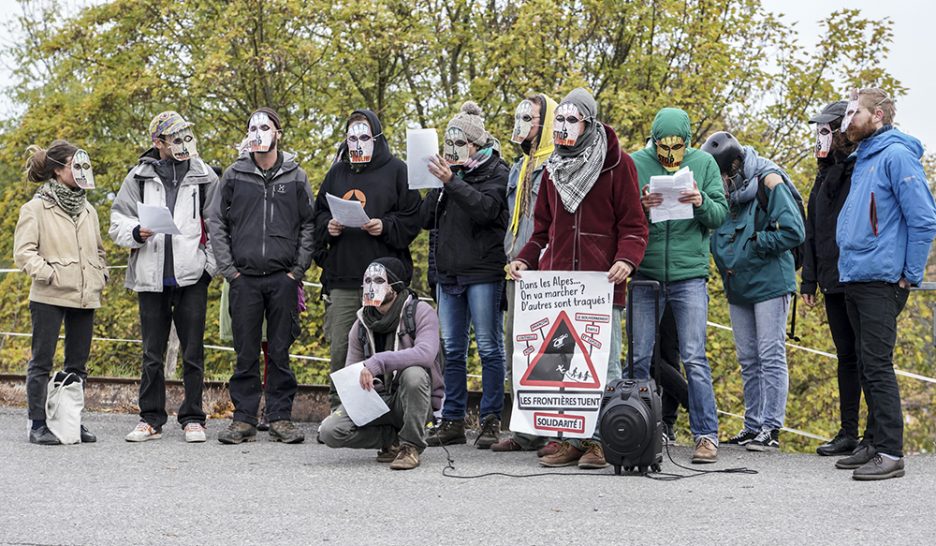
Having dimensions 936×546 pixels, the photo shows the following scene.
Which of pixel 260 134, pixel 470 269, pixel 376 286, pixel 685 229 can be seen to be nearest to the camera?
pixel 376 286

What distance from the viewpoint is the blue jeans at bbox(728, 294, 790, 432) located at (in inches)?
338

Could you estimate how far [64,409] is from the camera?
9008mm

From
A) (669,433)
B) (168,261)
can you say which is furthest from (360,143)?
(669,433)

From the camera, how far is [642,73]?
57.6 ft

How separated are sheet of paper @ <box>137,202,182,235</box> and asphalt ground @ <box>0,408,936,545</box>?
1.68 meters

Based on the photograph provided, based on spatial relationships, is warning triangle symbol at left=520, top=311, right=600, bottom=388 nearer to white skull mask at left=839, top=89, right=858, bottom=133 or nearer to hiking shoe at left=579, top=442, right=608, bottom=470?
hiking shoe at left=579, top=442, right=608, bottom=470

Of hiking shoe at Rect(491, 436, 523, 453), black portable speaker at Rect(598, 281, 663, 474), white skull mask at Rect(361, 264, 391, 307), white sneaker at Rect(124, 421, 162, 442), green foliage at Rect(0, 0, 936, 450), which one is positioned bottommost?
white sneaker at Rect(124, 421, 162, 442)

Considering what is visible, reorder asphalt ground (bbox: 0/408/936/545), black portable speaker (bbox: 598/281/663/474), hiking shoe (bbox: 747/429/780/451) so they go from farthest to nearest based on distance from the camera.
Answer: hiking shoe (bbox: 747/429/780/451) → black portable speaker (bbox: 598/281/663/474) → asphalt ground (bbox: 0/408/936/545)

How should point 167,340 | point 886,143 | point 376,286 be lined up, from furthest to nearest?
point 167,340, point 376,286, point 886,143

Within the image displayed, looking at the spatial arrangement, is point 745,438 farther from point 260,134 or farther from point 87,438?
point 87,438

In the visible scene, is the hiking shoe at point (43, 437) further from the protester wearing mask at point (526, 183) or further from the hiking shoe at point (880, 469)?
the hiking shoe at point (880, 469)

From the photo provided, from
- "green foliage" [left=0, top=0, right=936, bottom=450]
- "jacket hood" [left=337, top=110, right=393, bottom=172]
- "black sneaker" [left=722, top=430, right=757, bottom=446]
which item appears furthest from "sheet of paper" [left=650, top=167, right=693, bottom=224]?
"green foliage" [left=0, top=0, right=936, bottom=450]

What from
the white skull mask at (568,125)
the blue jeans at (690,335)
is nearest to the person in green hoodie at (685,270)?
the blue jeans at (690,335)

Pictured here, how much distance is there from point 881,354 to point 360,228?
12.6ft
